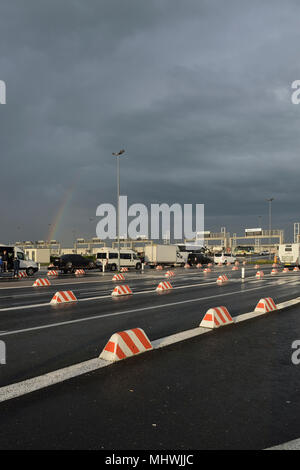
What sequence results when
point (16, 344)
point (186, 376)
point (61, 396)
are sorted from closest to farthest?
point (61, 396)
point (186, 376)
point (16, 344)

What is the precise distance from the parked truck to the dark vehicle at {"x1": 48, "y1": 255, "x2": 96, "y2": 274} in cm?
909

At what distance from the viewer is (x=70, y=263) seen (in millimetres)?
33562

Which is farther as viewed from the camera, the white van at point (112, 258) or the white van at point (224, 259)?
the white van at point (224, 259)

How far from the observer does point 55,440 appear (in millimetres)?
3248

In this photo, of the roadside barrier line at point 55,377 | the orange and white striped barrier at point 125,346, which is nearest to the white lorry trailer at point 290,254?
the roadside barrier line at point 55,377

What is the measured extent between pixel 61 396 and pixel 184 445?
68.8 inches

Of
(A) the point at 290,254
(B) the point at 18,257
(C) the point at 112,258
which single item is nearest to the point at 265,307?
(B) the point at 18,257

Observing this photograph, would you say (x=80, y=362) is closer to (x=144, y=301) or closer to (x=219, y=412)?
(x=219, y=412)

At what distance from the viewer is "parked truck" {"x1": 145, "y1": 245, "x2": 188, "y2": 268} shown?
4238 cm

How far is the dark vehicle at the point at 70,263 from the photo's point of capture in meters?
33.2

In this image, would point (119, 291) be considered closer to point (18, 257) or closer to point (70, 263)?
point (18, 257)

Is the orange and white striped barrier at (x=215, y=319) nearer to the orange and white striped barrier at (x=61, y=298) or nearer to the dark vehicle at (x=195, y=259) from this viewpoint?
the orange and white striped barrier at (x=61, y=298)

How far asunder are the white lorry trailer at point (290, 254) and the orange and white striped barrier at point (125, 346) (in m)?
34.8
